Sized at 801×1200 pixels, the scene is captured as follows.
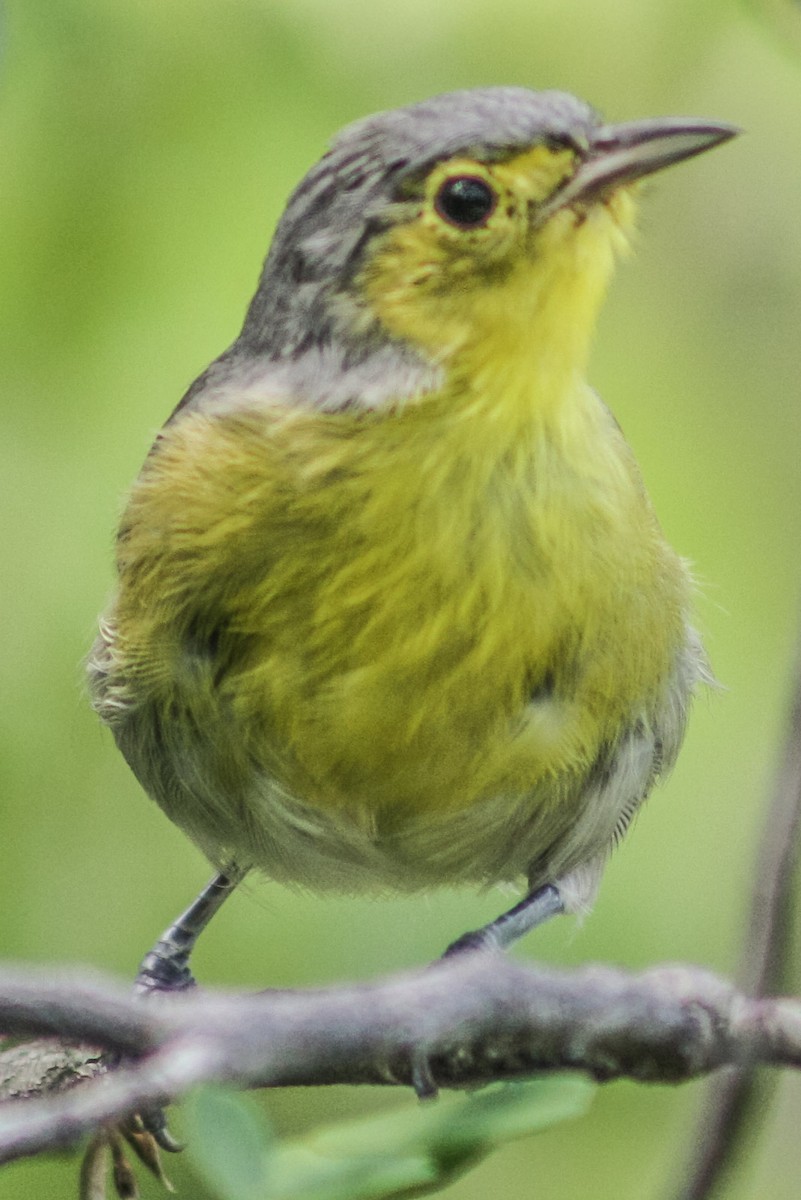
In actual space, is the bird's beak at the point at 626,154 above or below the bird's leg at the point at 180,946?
above

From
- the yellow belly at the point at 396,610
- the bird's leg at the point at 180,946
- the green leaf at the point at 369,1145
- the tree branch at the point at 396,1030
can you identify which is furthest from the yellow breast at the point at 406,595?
the green leaf at the point at 369,1145

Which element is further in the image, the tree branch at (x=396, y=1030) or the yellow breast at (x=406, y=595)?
the yellow breast at (x=406, y=595)

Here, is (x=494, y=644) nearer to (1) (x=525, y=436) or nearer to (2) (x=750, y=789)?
(1) (x=525, y=436)

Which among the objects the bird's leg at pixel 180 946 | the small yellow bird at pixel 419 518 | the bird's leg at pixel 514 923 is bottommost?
the bird's leg at pixel 180 946

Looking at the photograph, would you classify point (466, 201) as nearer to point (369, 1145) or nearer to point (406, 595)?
point (406, 595)

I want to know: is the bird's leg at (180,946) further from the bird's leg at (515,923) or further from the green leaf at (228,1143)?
the green leaf at (228,1143)

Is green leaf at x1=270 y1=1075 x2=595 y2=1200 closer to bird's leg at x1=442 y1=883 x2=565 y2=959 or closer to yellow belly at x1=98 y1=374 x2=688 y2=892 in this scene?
yellow belly at x1=98 y1=374 x2=688 y2=892

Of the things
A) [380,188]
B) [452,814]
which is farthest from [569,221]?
[452,814]
